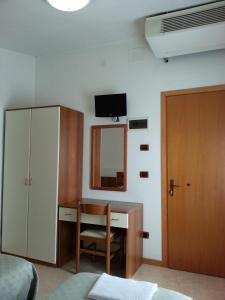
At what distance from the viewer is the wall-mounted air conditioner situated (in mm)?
2395

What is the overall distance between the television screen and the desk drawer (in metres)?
1.22

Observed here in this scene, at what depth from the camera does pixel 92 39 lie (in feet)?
10.8

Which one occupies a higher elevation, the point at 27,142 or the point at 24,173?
the point at 27,142

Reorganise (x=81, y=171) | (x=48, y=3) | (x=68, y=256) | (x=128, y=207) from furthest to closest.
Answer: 1. (x=81, y=171)
2. (x=68, y=256)
3. (x=128, y=207)
4. (x=48, y=3)

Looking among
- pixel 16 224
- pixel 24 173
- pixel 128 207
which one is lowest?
pixel 16 224

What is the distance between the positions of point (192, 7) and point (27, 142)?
2.33m

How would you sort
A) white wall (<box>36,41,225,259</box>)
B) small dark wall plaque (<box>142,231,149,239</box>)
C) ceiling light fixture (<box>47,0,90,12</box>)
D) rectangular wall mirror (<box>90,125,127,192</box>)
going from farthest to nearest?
rectangular wall mirror (<box>90,125,127,192</box>), small dark wall plaque (<box>142,231,149,239</box>), white wall (<box>36,41,225,259</box>), ceiling light fixture (<box>47,0,90,12</box>)

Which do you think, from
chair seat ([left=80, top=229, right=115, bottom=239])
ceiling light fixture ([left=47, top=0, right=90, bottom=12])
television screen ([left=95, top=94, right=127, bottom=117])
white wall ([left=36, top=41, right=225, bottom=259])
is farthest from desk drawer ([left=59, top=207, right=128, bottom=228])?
ceiling light fixture ([left=47, top=0, right=90, bottom=12])

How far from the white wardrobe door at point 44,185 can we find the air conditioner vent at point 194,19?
1.48m

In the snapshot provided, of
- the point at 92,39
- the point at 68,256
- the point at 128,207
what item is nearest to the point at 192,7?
the point at 92,39

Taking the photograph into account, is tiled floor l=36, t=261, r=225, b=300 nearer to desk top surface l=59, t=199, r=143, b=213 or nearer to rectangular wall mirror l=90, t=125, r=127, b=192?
desk top surface l=59, t=199, r=143, b=213

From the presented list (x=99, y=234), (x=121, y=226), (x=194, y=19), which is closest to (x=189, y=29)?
(x=194, y=19)

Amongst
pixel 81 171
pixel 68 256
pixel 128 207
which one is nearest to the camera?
pixel 128 207

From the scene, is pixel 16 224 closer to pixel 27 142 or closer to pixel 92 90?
pixel 27 142
